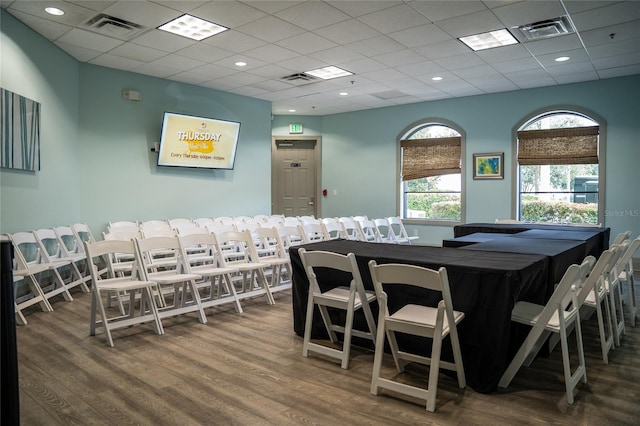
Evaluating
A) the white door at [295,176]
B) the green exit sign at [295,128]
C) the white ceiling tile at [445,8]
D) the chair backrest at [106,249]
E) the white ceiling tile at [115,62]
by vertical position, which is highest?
the white ceiling tile at [115,62]

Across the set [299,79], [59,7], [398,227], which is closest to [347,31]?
[299,79]

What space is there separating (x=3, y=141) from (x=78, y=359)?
104 inches

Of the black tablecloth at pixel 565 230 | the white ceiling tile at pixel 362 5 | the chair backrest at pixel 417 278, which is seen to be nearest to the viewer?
the chair backrest at pixel 417 278

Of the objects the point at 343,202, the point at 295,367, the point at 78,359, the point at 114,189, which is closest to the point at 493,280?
the point at 295,367

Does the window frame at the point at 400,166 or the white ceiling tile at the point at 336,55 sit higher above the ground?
the white ceiling tile at the point at 336,55

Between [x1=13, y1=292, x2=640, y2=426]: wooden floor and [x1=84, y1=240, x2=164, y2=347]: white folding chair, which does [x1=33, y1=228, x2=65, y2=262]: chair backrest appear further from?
[x1=84, y1=240, x2=164, y2=347]: white folding chair

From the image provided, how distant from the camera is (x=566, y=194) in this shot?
7.95 m

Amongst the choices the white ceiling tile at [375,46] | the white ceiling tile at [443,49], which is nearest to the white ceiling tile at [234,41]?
the white ceiling tile at [375,46]

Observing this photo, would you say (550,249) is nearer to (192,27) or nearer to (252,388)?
(252,388)

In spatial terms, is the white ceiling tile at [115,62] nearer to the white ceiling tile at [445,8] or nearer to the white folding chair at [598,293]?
the white ceiling tile at [445,8]

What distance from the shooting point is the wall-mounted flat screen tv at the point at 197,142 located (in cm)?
732

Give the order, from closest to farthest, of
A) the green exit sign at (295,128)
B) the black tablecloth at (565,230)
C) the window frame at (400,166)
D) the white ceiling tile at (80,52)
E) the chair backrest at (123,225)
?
the black tablecloth at (565,230), the white ceiling tile at (80,52), the chair backrest at (123,225), the window frame at (400,166), the green exit sign at (295,128)

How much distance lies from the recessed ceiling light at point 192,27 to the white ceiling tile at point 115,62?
147 centimetres

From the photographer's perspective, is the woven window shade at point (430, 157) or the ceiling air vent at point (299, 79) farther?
the woven window shade at point (430, 157)
